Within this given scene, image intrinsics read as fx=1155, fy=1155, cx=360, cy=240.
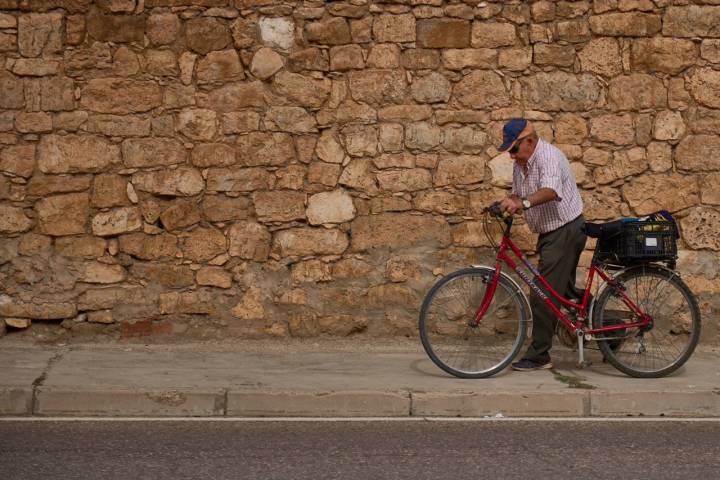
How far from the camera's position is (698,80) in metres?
9.46

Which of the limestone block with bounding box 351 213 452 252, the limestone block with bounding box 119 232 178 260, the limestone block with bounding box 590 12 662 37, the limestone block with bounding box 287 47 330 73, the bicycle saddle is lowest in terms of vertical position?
the limestone block with bounding box 119 232 178 260

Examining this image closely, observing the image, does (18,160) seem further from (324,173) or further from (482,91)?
(482,91)

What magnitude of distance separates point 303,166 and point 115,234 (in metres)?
1.62

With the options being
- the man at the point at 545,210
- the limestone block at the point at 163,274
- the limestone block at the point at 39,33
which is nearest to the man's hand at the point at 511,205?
the man at the point at 545,210

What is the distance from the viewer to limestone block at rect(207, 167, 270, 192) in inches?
369

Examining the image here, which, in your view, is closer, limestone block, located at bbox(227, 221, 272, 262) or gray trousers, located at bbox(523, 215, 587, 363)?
gray trousers, located at bbox(523, 215, 587, 363)

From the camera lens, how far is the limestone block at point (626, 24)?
9375 millimetres

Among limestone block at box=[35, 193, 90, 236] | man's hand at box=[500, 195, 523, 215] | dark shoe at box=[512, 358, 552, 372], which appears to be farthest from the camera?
limestone block at box=[35, 193, 90, 236]

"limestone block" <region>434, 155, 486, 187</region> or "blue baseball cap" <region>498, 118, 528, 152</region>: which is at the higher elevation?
"blue baseball cap" <region>498, 118, 528, 152</region>

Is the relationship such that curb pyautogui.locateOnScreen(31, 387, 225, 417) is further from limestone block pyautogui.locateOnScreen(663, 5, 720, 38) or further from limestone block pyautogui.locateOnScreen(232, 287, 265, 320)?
limestone block pyautogui.locateOnScreen(663, 5, 720, 38)

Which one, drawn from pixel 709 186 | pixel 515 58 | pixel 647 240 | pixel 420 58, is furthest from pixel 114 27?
pixel 709 186

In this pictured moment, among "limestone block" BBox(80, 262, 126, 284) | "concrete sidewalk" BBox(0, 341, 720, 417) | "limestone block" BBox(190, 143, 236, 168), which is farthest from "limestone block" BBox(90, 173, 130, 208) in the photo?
"concrete sidewalk" BBox(0, 341, 720, 417)

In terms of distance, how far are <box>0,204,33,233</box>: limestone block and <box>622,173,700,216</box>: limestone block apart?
192 inches

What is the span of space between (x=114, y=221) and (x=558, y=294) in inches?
141
